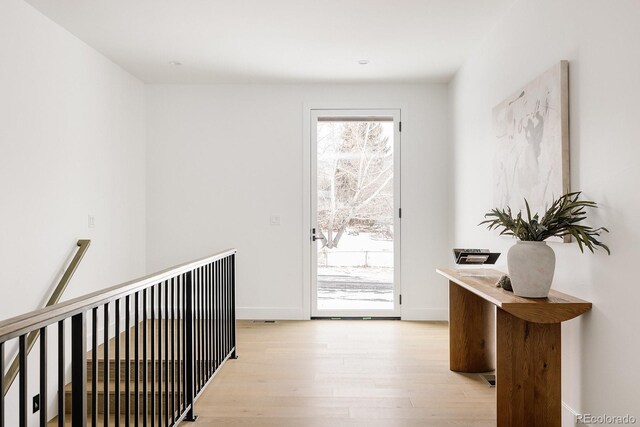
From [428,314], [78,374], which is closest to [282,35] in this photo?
[78,374]

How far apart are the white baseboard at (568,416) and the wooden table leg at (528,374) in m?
0.07

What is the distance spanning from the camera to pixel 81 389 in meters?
1.45

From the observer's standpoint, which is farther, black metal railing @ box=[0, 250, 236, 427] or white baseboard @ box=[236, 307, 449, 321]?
white baseboard @ box=[236, 307, 449, 321]

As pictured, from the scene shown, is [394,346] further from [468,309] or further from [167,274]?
[167,274]

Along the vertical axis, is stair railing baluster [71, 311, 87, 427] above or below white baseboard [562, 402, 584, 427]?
above

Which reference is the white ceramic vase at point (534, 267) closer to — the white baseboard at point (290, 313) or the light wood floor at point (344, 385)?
the light wood floor at point (344, 385)

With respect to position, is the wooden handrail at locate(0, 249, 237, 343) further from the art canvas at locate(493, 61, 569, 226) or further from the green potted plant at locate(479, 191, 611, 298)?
the art canvas at locate(493, 61, 569, 226)

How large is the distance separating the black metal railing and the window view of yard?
1459mm

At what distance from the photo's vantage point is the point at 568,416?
2.36 meters

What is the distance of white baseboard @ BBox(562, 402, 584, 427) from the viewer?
2301mm

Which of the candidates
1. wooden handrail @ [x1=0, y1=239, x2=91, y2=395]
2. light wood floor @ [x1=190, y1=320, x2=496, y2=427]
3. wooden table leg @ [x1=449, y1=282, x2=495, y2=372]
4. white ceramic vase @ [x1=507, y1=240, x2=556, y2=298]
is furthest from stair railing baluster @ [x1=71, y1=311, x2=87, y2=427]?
wooden table leg @ [x1=449, y1=282, x2=495, y2=372]

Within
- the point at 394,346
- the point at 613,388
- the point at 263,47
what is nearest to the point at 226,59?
the point at 263,47

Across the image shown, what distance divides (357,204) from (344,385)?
2.23m

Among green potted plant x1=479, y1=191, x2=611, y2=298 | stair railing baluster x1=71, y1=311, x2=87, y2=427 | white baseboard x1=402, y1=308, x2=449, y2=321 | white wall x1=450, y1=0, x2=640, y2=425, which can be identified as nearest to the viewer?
stair railing baluster x1=71, y1=311, x2=87, y2=427
